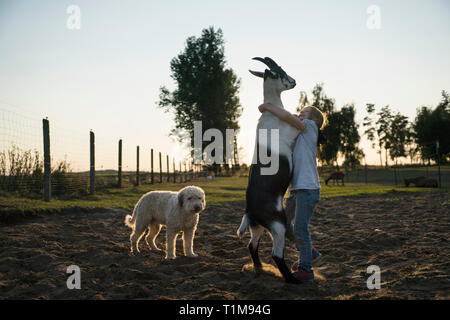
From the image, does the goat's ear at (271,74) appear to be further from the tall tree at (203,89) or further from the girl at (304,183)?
the tall tree at (203,89)

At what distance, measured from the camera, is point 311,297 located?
144 inches

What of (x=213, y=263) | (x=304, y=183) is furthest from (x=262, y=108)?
(x=213, y=263)

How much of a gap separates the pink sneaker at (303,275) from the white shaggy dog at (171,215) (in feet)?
6.73

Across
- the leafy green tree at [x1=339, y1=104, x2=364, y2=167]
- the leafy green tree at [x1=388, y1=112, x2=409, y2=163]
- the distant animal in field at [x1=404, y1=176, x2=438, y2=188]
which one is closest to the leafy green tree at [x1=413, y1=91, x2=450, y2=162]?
the leafy green tree at [x1=388, y1=112, x2=409, y2=163]

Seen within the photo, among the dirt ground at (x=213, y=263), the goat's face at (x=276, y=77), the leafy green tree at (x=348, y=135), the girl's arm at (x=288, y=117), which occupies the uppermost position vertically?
the leafy green tree at (x=348, y=135)

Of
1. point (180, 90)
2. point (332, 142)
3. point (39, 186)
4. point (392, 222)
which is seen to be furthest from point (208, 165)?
point (392, 222)

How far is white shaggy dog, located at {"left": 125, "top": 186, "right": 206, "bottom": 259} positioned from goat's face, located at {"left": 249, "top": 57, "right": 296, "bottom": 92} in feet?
7.57

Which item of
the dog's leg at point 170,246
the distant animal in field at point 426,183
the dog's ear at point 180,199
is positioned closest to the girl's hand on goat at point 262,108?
the dog's ear at point 180,199

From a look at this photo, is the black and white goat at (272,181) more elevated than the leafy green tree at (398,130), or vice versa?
the leafy green tree at (398,130)

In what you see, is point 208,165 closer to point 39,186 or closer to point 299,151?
point 39,186

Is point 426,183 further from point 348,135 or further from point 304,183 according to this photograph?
point 348,135

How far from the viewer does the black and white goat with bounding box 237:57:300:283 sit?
4242mm

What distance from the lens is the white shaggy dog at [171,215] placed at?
19.1 feet

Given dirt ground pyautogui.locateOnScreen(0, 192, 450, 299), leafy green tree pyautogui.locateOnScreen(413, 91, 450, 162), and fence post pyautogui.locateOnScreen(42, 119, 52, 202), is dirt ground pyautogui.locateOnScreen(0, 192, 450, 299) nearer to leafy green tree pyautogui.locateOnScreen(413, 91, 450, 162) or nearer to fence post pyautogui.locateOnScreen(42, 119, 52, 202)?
fence post pyautogui.locateOnScreen(42, 119, 52, 202)
